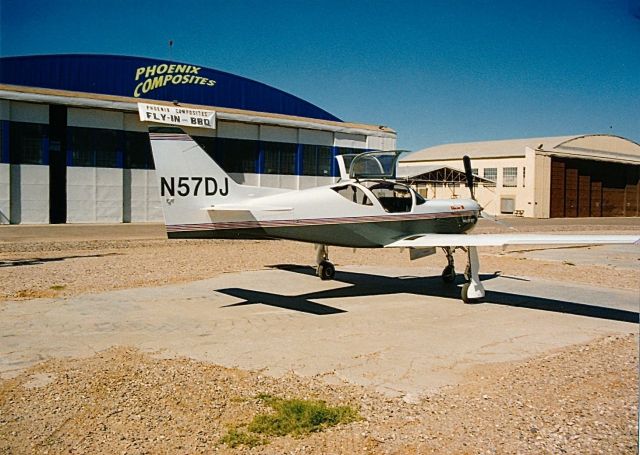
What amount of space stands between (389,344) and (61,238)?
1924 cm

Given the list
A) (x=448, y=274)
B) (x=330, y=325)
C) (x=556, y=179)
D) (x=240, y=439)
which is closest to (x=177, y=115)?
(x=448, y=274)

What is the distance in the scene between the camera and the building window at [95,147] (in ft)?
100

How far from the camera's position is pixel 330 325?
9.28 metres

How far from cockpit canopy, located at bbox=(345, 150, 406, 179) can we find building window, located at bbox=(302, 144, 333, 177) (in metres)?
26.0

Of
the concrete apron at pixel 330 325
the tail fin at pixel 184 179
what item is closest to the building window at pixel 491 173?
the concrete apron at pixel 330 325

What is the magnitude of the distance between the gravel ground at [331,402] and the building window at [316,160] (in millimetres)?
30937

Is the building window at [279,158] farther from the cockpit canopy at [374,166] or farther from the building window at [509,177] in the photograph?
the building window at [509,177]

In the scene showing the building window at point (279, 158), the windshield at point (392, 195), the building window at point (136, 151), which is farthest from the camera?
the building window at point (279, 158)

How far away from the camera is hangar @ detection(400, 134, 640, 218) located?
53.7 meters

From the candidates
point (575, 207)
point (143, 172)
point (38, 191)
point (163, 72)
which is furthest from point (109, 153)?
point (575, 207)

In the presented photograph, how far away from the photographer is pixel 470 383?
634 cm

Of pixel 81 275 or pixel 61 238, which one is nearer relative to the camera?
pixel 81 275

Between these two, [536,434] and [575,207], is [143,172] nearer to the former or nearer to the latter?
[536,434]

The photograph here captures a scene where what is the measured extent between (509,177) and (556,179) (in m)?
4.39
